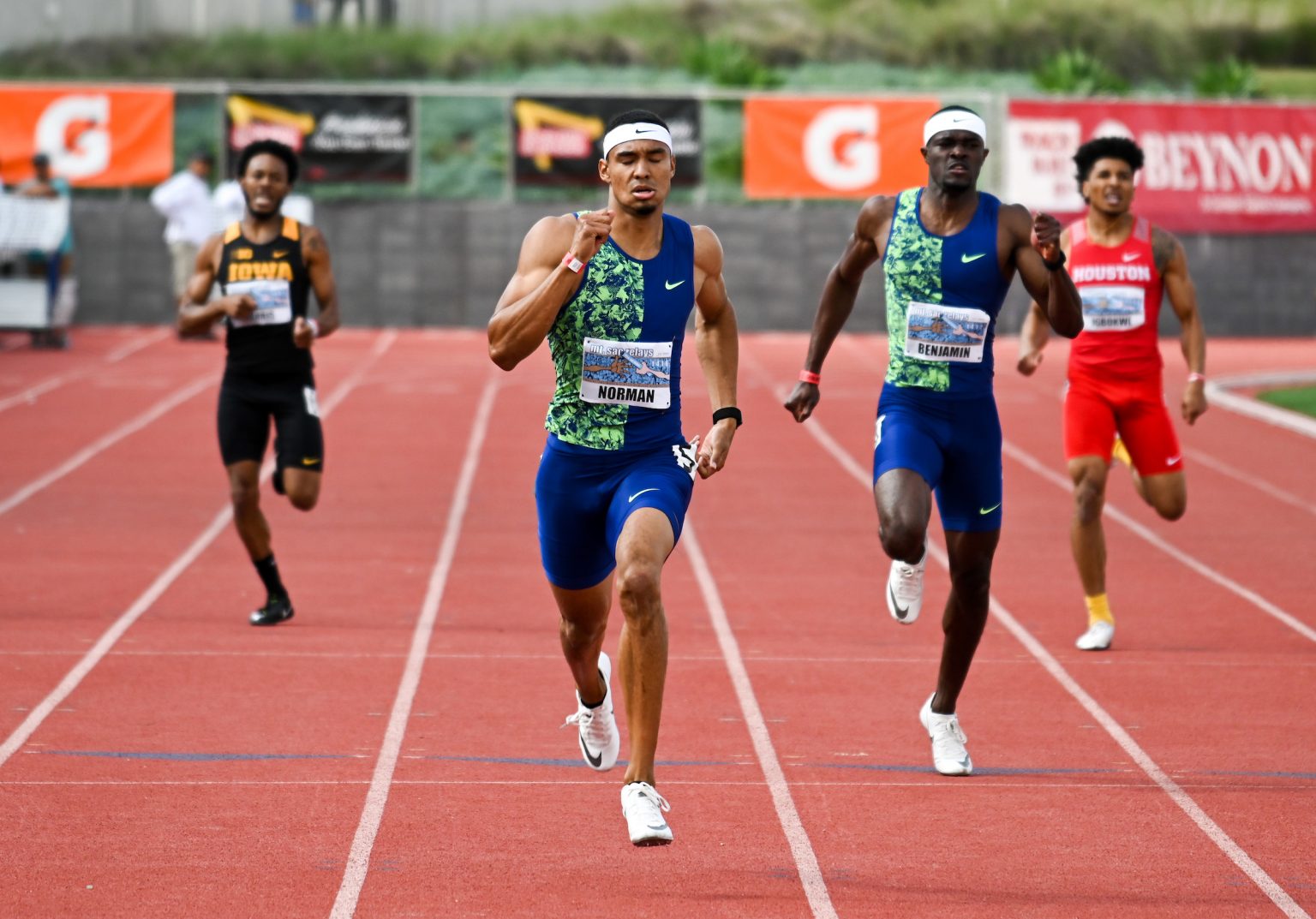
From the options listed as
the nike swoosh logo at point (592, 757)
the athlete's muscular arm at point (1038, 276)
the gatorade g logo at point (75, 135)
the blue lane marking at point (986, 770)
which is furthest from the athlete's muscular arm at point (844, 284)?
the gatorade g logo at point (75, 135)

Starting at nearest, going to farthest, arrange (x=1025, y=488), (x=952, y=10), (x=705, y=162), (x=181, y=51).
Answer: (x=1025, y=488), (x=705, y=162), (x=181, y=51), (x=952, y=10)

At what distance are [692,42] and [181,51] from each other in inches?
422

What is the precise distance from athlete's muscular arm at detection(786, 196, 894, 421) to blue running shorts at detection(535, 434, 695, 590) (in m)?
1.07

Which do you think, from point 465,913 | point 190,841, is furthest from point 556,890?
point 190,841

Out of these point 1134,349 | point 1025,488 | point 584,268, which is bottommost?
point 1025,488

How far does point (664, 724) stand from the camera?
748 cm

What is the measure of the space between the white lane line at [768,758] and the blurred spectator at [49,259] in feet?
47.3

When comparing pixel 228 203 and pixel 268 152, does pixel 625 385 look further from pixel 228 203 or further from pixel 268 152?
pixel 228 203

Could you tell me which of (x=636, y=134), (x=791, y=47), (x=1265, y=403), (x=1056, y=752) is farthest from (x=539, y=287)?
(x=791, y=47)

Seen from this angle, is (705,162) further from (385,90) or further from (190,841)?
(190,841)

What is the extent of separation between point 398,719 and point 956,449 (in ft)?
7.60

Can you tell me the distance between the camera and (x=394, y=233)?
2844 centimetres

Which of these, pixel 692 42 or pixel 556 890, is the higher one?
pixel 692 42

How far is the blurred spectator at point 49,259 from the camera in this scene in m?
23.4
